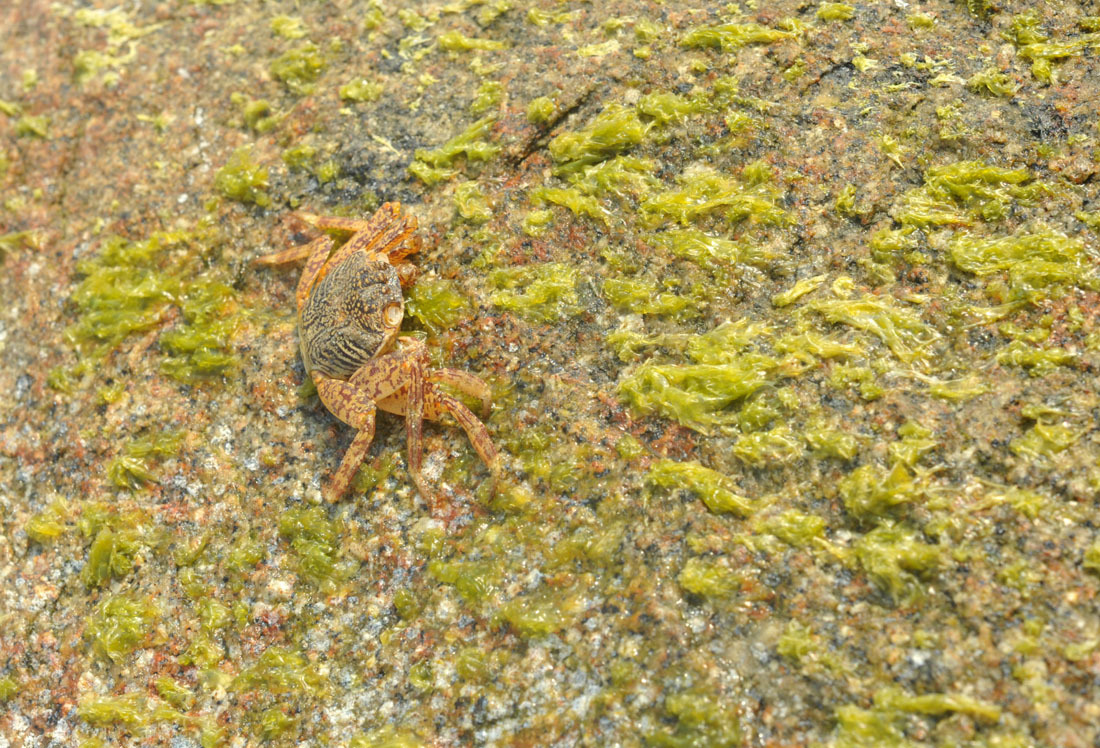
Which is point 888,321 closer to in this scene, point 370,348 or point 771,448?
point 771,448

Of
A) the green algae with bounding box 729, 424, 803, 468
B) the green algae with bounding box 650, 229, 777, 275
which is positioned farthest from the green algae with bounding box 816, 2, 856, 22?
the green algae with bounding box 729, 424, 803, 468

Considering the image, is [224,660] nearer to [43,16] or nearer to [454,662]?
[454,662]

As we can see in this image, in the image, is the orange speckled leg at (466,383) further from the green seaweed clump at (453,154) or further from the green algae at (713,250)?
the green seaweed clump at (453,154)

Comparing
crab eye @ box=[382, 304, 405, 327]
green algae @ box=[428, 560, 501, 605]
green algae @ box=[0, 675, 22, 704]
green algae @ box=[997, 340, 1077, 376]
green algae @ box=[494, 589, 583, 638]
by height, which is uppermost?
green algae @ box=[997, 340, 1077, 376]

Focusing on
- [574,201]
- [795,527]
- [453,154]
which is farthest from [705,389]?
[453,154]

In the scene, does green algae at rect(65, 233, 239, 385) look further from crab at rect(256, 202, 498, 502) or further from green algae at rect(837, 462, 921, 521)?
green algae at rect(837, 462, 921, 521)

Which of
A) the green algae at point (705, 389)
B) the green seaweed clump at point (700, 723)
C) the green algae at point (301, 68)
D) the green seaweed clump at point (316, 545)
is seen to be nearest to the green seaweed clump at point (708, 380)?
the green algae at point (705, 389)

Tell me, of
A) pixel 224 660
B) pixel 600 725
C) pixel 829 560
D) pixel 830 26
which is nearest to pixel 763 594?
pixel 829 560
